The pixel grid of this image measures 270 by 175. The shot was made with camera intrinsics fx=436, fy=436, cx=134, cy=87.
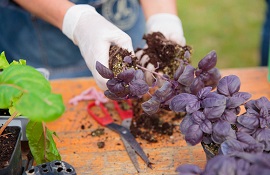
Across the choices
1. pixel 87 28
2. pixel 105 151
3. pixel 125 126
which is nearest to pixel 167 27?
pixel 87 28

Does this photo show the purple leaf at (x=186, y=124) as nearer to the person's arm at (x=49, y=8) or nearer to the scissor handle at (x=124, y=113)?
the scissor handle at (x=124, y=113)

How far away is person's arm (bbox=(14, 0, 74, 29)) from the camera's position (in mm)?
1441

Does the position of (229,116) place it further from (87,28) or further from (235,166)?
(87,28)

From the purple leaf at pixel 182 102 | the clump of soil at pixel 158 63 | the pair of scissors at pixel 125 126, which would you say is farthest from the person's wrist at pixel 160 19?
the purple leaf at pixel 182 102

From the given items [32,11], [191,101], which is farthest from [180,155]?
[32,11]

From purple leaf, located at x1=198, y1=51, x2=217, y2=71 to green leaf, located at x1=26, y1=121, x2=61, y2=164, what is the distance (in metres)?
0.42

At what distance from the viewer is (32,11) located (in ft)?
5.16

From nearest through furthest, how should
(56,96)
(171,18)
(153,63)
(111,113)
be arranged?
(56,96) < (153,63) < (111,113) < (171,18)

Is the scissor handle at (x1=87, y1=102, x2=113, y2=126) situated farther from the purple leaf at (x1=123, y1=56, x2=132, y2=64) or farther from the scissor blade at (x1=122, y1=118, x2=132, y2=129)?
the purple leaf at (x1=123, y1=56, x2=132, y2=64)

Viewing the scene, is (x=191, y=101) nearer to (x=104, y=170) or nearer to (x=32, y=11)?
(x=104, y=170)

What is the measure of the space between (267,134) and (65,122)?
0.65 metres

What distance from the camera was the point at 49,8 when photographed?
4.85ft

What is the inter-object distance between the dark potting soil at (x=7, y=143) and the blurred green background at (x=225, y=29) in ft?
6.83

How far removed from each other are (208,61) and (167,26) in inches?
15.2
